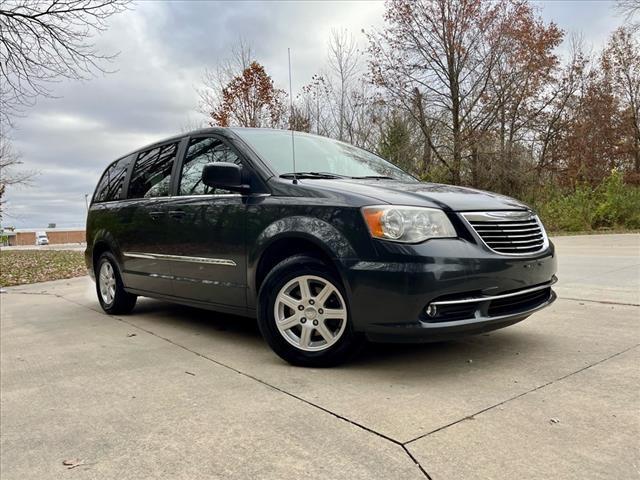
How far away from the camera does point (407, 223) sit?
2.96 m

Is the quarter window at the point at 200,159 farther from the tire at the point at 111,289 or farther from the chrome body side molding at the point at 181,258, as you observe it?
the tire at the point at 111,289

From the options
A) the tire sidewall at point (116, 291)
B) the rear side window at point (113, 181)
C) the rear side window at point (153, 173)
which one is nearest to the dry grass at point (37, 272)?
the rear side window at point (113, 181)

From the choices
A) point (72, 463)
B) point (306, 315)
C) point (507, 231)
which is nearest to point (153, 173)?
point (306, 315)

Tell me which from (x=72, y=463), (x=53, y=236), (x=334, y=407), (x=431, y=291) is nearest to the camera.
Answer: (x=72, y=463)

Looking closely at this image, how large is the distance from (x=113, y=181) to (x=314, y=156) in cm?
300

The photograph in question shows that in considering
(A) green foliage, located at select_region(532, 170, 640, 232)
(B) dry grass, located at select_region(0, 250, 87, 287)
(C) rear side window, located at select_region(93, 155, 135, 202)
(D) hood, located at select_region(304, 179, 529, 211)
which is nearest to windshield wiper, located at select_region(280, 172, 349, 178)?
(D) hood, located at select_region(304, 179, 529, 211)

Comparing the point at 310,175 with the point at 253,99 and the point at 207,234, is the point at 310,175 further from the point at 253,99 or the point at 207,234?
the point at 253,99

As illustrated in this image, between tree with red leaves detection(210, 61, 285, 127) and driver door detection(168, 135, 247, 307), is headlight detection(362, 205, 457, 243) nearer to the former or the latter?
driver door detection(168, 135, 247, 307)

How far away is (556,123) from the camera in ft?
82.8

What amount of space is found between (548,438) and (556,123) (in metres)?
26.3

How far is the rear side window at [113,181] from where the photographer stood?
574 centimetres

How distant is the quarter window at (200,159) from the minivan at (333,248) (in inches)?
0.5

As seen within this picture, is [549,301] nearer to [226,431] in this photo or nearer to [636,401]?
[636,401]

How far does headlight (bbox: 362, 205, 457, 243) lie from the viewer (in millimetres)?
2928
